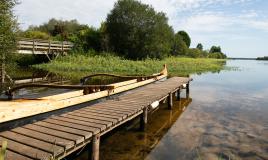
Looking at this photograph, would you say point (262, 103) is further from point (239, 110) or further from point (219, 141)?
point (219, 141)

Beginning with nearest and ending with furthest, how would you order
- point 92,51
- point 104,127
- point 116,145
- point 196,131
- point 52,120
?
1. point 104,127
2. point 52,120
3. point 116,145
4. point 196,131
5. point 92,51

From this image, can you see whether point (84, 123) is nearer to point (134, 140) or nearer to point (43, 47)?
point (134, 140)

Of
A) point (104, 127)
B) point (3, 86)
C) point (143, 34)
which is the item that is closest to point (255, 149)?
point (104, 127)

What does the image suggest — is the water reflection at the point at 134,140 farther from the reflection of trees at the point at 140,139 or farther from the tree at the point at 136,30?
the tree at the point at 136,30

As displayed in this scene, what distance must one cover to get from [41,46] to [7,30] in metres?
15.5

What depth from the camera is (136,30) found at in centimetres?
3778

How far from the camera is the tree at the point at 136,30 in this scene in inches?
1501

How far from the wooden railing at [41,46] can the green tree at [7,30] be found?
8.96m

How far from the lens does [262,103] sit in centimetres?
1422

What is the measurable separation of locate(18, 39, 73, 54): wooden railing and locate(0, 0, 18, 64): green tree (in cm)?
896

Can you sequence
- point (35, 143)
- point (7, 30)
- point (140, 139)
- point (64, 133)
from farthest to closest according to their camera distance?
point (7, 30), point (140, 139), point (64, 133), point (35, 143)

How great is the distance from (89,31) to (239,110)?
3264 cm

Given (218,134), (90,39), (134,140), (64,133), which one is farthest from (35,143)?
(90,39)

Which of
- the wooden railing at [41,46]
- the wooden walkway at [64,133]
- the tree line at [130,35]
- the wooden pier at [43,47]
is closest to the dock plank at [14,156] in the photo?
the wooden walkway at [64,133]
